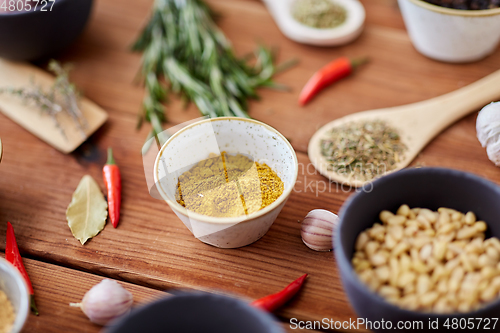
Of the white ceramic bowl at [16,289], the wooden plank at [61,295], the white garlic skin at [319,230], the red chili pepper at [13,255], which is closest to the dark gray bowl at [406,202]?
the white garlic skin at [319,230]

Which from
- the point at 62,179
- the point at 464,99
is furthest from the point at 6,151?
the point at 464,99

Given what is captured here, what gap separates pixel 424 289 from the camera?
0.65m

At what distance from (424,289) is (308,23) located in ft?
3.63

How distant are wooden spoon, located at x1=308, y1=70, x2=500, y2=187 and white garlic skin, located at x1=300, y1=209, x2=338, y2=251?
22 centimetres

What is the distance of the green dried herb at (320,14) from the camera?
1465 millimetres

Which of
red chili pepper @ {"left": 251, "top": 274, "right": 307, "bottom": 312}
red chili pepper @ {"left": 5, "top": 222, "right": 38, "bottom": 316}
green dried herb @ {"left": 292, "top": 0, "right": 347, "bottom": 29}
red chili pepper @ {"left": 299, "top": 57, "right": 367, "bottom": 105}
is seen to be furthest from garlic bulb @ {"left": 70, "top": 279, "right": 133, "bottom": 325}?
green dried herb @ {"left": 292, "top": 0, "right": 347, "bottom": 29}

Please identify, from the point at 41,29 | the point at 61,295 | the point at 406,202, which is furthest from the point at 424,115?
the point at 41,29

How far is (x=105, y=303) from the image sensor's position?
75cm

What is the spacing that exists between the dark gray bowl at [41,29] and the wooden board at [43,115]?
62mm

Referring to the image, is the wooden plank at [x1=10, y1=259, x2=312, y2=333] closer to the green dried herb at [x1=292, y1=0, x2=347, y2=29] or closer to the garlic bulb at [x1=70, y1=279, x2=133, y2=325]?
the garlic bulb at [x1=70, y1=279, x2=133, y2=325]

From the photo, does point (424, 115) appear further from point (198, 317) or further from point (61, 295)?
point (61, 295)

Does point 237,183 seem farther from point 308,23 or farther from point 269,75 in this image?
point 308,23

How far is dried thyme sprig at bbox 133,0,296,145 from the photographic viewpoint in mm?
1245

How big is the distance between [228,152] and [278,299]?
38 centimetres
